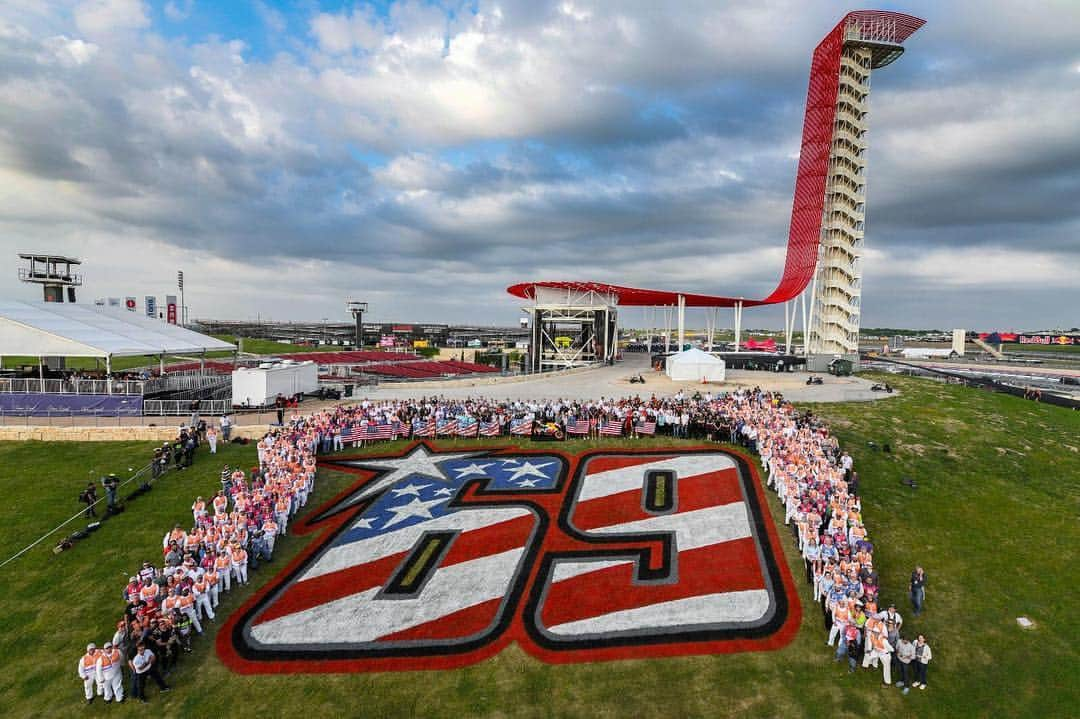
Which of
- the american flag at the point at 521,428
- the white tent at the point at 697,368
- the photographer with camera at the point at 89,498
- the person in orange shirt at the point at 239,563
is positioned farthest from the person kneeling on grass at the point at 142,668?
the white tent at the point at 697,368

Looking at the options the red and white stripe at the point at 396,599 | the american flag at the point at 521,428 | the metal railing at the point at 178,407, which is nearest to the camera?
the red and white stripe at the point at 396,599

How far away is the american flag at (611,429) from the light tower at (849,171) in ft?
164

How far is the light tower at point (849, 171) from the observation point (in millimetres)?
67000

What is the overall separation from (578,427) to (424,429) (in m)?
8.45

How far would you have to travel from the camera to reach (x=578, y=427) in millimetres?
29016

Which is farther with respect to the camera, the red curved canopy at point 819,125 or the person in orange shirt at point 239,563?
the red curved canopy at point 819,125

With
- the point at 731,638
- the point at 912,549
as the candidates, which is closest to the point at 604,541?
the point at 731,638

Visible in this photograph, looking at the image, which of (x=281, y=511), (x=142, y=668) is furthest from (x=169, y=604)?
(x=281, y=511)

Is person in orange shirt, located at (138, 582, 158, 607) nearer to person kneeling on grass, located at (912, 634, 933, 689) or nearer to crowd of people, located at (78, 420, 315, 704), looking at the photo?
crowd of people, located at (78, 420, 315, 704)

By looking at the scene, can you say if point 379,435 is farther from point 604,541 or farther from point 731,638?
point 731,638

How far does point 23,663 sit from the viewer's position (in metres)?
14.2

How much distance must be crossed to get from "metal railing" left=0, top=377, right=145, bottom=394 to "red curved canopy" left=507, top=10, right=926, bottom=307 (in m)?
54.7

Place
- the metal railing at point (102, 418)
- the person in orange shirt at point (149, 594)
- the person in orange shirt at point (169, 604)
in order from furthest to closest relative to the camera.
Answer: the metal railing at point (102, 418)
the person in orange shirt at point (149, 594)
the person in orange shirt at point (169, 604)

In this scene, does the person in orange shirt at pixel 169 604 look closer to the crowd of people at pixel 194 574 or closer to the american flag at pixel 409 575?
the crowd of people at pixel 194 574
